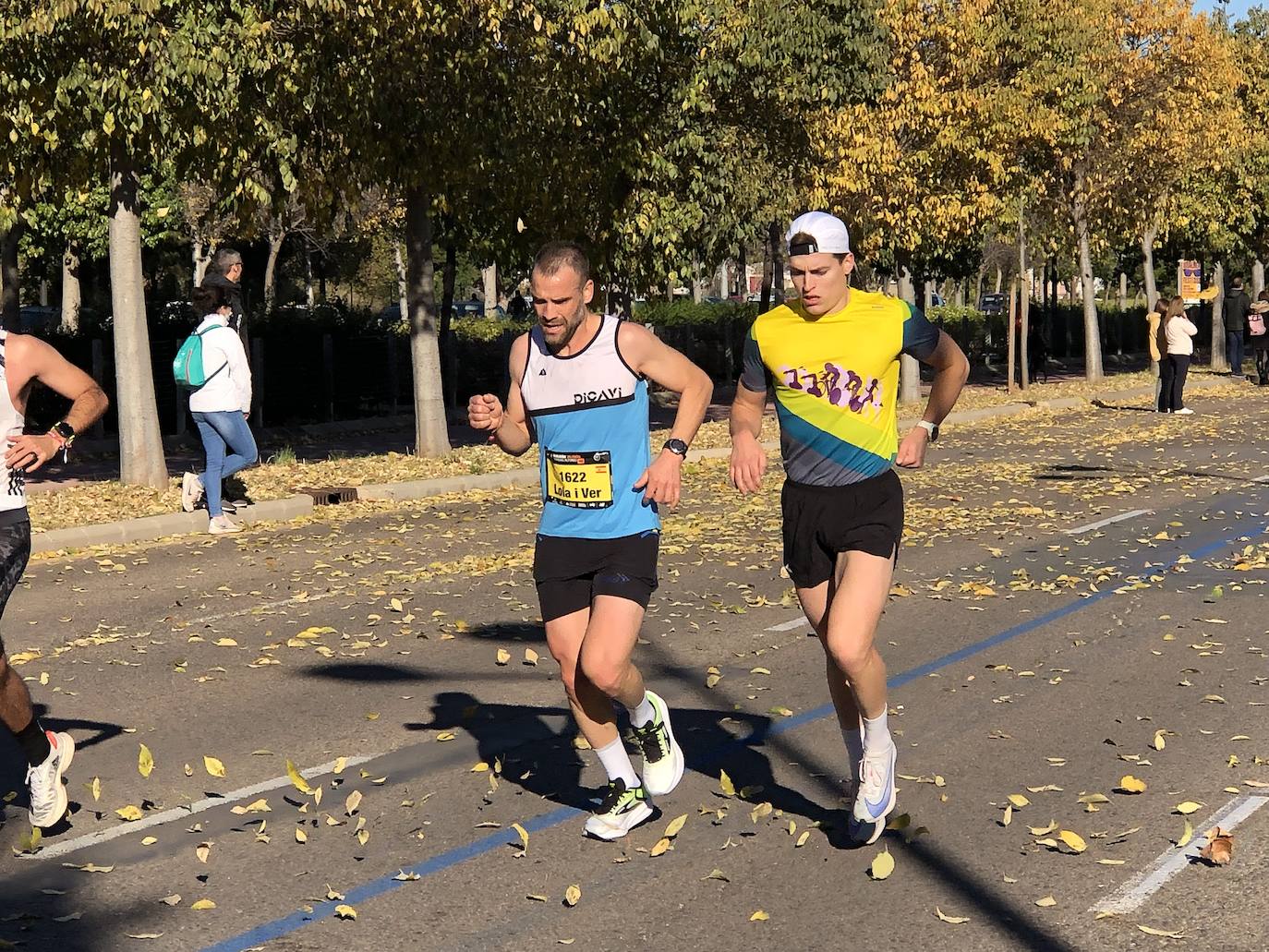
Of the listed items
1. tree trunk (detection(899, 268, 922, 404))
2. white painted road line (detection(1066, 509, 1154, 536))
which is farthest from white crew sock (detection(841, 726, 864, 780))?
tree trunk (detection(899, 268, 922, 404))

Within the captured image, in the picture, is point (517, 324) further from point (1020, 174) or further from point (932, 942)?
point (932, 942)

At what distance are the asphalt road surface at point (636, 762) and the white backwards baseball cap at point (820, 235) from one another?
77.0 inches

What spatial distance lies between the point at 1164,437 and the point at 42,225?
26.1m

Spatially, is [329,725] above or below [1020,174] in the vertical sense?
below

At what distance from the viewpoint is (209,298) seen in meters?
13.9

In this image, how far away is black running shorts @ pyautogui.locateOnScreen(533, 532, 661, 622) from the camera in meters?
5.98

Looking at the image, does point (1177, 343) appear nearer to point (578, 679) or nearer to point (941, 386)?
point (941, 386)

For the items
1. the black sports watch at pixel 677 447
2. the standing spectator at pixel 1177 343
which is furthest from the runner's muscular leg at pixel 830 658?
the standing spectator at pixel 1177 343

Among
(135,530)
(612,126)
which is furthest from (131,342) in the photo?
(612,126)

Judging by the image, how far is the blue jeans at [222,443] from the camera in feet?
47.0

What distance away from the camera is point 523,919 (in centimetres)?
525

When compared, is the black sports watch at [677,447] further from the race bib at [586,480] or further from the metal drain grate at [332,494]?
the metal drain grate at [332,494]

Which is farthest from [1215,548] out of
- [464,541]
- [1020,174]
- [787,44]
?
[1020,174]

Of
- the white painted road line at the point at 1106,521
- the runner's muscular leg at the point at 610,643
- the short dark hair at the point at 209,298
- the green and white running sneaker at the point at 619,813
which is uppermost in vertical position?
the short dark hair at the point at 209,298
